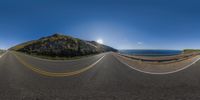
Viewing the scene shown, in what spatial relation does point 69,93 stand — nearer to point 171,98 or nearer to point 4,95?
point 4,95

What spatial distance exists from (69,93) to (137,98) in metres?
2.44

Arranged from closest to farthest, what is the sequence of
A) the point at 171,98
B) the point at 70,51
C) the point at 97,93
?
the point at 171,98
the point at 97,93
the point at 70,51

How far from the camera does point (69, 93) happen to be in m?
6.44

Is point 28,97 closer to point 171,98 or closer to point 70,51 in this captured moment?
point 171,98

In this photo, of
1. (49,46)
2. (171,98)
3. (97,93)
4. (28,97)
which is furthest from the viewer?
(49,46)

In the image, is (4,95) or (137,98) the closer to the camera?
(137,98)

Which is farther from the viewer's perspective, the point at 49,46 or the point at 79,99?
→ the point at 49,46

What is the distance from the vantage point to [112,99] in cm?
560

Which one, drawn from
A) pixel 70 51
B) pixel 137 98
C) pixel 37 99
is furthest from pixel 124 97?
pixel 70 51

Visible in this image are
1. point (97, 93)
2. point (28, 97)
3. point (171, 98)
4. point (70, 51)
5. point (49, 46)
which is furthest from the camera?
point (49, 46)

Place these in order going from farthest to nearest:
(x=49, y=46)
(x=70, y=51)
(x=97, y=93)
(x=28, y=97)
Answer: (x=49, y=46)
(x=70, y=51)
(x=97, y=93)
(x=28, y=97)

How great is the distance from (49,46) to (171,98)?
120550 millimetres

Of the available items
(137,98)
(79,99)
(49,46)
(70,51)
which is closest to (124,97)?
(137,98)

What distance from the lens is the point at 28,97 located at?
6.00m
